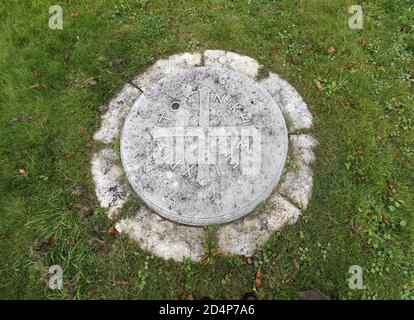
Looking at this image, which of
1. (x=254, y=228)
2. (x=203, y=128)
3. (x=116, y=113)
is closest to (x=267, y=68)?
(x=203, y=128)

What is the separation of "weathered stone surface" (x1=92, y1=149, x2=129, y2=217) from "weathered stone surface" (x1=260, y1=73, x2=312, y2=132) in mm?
1691

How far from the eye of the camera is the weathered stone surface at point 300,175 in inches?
131

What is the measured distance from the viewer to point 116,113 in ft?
12.4

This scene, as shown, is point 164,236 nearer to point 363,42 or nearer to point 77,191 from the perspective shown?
point 77,191

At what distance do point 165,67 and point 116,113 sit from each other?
0.75 m

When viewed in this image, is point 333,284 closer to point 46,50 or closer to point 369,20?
point 369,20

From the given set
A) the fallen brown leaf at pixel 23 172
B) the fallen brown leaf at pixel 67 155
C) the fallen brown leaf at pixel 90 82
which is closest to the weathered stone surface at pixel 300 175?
the fallen brown leaf at pixel 67 155

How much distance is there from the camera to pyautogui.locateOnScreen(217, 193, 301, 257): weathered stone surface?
3.16 metres

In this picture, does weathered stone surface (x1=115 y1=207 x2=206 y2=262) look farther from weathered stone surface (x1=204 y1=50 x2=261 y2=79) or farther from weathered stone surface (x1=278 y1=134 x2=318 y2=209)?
weathered stone surface (x1=204 y1=50 x2=261 y2=79)

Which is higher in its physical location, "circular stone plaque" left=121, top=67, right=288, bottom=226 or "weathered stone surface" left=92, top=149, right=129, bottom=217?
"circular stone plaque" left=121, top=67, right=288, bottom=226

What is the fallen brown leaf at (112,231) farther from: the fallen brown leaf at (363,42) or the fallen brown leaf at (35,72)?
the fallen brown leaf at (363,42)

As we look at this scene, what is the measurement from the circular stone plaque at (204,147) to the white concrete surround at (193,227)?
5.1 inches

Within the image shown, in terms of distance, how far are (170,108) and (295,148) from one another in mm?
1234

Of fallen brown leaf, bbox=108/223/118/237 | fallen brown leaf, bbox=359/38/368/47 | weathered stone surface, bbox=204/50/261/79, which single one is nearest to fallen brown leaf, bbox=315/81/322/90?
weathered stone surface, bbox=204/50/261/79
